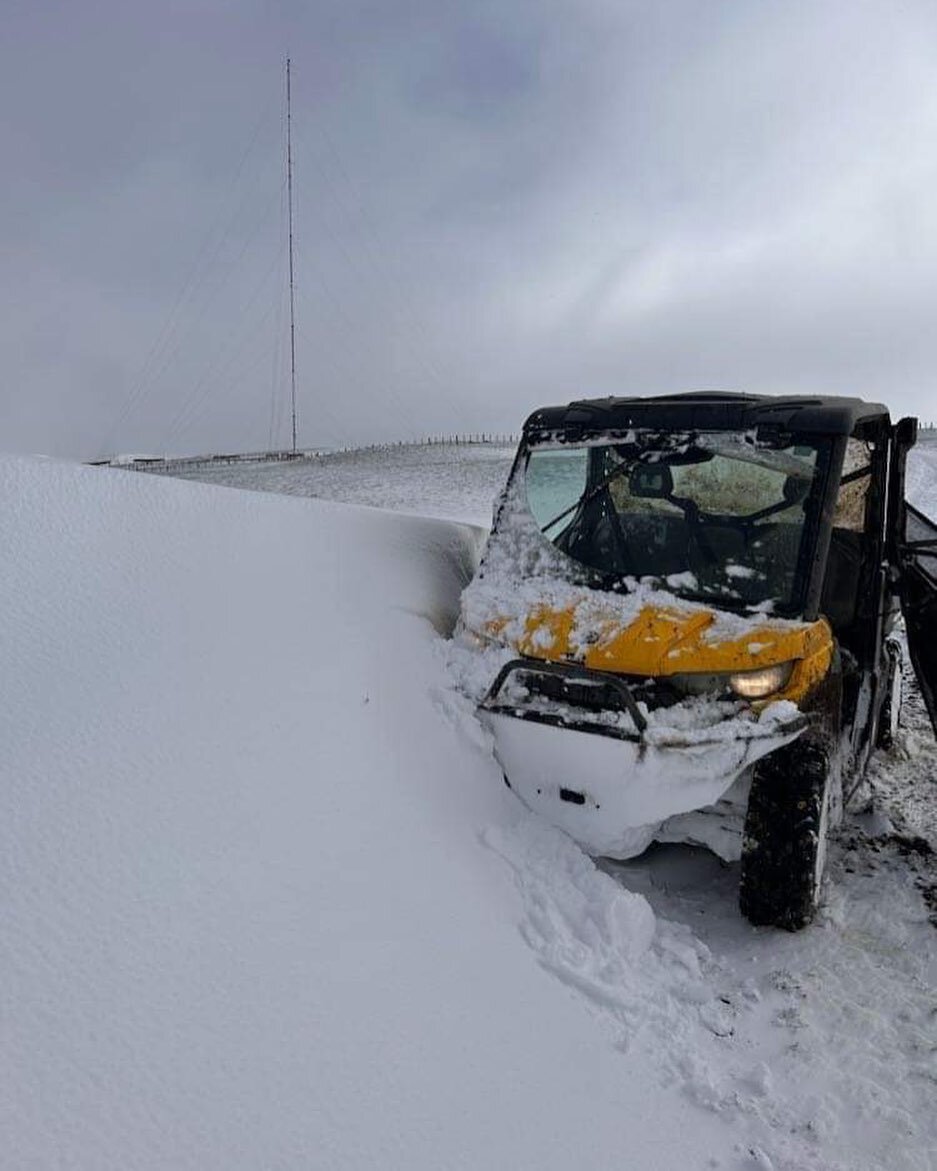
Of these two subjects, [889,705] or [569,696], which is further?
[889,705]

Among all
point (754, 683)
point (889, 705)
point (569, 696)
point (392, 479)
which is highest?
point (754, 683)

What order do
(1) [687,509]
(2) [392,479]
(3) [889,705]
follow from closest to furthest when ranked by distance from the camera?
(1) [687,509] → (3) [889,705] → (2) [392,479]

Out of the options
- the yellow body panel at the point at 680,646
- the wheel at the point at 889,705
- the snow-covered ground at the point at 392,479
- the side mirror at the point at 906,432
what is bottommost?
the snow-covered ground at the point at 392,479

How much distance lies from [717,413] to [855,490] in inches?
42.8

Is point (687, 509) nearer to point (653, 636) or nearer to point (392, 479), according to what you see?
point (653, 636)

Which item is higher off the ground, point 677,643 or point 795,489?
point 795,489

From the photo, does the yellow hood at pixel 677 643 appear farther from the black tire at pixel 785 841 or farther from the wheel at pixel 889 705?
the wheel at pixel 889 705

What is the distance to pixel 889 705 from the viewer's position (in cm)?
525

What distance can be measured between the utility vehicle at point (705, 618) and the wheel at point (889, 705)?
42cm

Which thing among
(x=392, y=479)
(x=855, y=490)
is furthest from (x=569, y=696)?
(x=392, y=479)

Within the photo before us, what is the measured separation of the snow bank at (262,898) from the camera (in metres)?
1.78

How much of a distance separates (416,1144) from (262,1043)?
16.8 inches

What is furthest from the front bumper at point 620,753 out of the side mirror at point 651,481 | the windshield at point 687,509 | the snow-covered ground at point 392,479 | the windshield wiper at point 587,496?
the snow-covered ground at point 392,479

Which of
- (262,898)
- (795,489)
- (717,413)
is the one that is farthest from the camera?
(717,413)
